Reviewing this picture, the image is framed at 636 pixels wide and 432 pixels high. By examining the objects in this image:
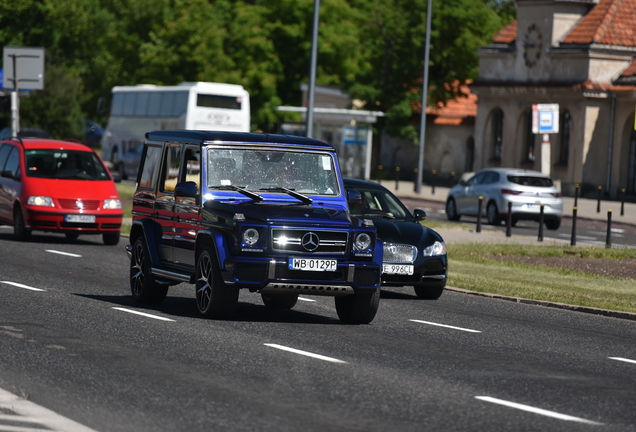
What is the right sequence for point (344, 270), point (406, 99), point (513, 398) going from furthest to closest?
point (406, 99), point (344, 270), point (513, 398)

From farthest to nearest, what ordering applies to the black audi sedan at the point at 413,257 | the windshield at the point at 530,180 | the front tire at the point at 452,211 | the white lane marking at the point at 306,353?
the front tire at the point at 452,211 → the windshield at the point at 530,180 → the black audi sedan at the point at 413,257 → the white lane marking at the point at 306,353

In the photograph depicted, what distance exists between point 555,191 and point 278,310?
2098cm

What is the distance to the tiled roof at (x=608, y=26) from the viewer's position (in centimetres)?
5172

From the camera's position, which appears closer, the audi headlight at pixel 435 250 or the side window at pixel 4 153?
the audi headlight at pixel 435 250

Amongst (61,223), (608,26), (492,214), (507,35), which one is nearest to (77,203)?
(61,223)

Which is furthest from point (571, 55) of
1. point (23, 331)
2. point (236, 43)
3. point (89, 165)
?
point (23, 331)

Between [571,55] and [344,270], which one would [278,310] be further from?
[571,55]

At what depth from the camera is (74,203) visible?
75.0ft

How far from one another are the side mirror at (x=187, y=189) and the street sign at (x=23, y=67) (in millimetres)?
20515

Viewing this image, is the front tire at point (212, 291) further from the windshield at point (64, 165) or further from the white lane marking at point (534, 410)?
the windshield at point (64, 165)

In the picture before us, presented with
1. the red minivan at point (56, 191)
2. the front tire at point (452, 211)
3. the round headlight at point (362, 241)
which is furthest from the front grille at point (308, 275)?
the front tire at point (452, 211)

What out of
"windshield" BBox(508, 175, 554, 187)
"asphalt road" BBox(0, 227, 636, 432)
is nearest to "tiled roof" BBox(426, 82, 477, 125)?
"windshield" BBox(508, 175, 554, 187)

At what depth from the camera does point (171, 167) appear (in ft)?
47.2

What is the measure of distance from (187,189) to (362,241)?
1.85 metres
